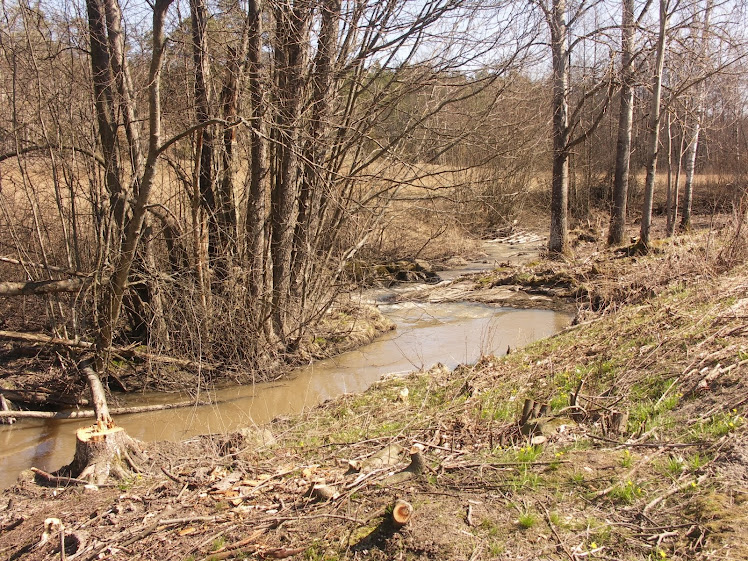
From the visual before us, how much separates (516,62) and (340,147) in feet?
11.9

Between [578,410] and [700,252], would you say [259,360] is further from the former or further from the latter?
[700,252]

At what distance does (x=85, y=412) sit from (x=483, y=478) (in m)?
6.35

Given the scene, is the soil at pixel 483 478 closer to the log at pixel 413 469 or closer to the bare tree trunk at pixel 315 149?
the log at pixel 413 469

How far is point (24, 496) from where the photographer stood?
5.31 m

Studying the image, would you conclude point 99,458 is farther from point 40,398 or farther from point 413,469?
point 40,398

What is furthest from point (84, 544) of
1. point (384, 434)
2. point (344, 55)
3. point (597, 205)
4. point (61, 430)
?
point (597, 205)

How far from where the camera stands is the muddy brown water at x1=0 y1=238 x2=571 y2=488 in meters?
7.77

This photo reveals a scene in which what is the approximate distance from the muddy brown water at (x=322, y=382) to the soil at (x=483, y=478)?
157cm

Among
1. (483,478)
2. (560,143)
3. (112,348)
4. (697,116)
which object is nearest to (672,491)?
(483,478)

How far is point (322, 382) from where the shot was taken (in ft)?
32.7

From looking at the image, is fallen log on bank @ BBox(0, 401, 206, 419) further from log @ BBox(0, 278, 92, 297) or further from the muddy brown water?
log @ BBox(0, 278, 92, 297)

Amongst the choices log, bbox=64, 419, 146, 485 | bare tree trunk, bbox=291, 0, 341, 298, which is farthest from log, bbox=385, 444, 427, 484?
bare tree trunk, bbox=291, 0, 341, 298

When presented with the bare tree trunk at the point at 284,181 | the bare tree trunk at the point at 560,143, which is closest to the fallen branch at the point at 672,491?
the bare tree trunk at the point at 284,181

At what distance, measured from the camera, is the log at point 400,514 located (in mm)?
3465
